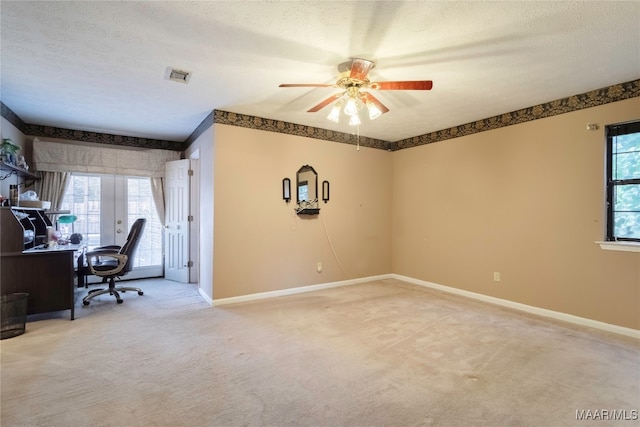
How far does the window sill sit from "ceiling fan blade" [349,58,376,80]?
9.83ft

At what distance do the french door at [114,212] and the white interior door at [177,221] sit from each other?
26cm

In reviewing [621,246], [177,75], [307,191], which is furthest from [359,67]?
[621,246]

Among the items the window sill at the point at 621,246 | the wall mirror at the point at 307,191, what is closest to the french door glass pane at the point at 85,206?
the wall mirror at the point at 307,191

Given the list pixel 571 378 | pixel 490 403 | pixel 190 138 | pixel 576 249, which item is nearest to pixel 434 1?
pixel 490 403

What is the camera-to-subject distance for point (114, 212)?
5258mm

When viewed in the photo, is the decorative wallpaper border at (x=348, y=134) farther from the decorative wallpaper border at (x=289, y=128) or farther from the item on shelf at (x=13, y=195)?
the item on shelf at (x=13, y=195)

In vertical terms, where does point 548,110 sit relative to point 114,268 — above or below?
above

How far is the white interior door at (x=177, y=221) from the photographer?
17.5 feet

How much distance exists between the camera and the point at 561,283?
3.54 metres

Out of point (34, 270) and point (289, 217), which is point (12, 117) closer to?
point (34, 270)

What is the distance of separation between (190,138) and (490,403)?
5360 mm

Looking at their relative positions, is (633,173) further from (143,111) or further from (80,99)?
(80,99)

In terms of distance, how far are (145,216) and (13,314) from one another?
2.69 m

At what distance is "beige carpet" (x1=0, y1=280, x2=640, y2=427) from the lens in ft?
6.07
